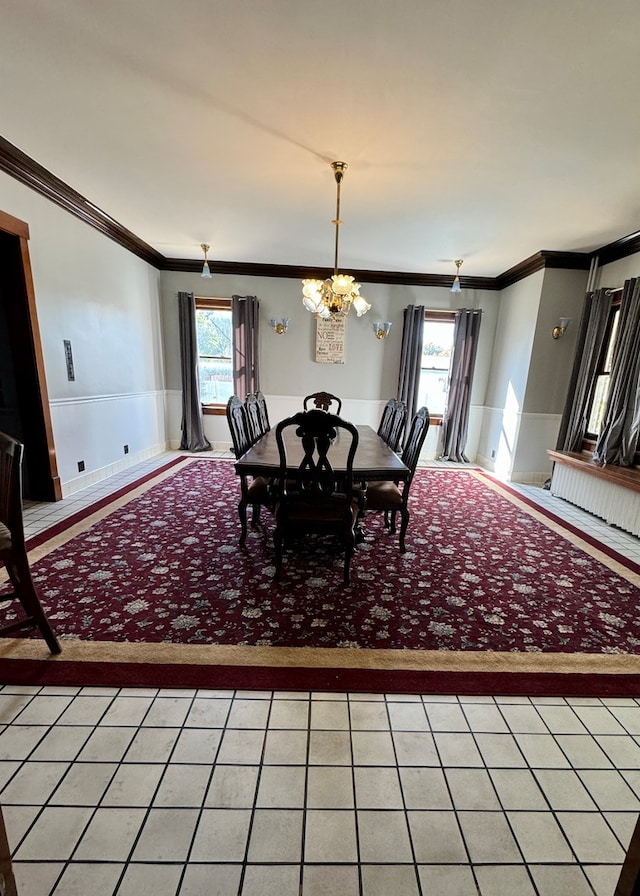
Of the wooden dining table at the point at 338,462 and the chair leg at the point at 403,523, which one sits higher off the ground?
the wooden dining table at the point at 338,462

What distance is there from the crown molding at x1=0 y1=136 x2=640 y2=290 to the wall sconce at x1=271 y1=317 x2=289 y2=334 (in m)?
0.58

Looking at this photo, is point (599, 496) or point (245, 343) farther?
point (245, 343)

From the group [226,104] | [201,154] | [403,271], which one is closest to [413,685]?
[226,104]

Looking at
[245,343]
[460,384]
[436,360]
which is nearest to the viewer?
[245,343]

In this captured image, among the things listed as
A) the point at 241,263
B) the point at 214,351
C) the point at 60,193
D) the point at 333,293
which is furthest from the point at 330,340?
the point at 60,193

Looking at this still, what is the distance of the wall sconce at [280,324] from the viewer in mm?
5086

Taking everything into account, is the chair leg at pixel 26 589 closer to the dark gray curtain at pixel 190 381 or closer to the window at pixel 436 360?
the dark gray curtain at pixel 190 381

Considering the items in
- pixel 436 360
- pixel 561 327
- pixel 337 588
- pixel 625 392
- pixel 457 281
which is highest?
pixel 457 281

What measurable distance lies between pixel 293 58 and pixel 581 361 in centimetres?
385

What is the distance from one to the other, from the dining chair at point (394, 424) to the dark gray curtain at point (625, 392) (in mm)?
2046

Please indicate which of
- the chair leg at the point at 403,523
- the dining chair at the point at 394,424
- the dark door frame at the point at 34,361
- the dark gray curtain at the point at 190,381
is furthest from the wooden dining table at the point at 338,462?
the dark gray curtain at the point at 190,381

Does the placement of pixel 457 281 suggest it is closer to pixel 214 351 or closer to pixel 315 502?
pixel 214 351

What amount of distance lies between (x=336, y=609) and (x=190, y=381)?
4242 millimetres

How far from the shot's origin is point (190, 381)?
521 centimetres
